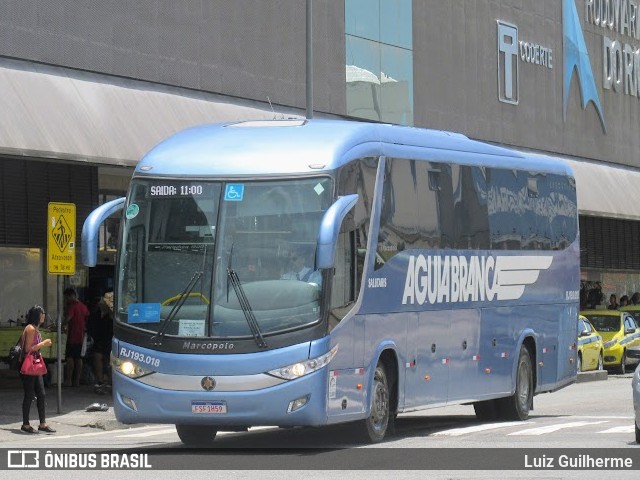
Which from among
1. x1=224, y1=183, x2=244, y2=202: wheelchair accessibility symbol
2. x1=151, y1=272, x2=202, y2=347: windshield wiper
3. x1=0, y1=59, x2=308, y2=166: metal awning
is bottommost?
x1=151, y1=272, x2=202, y2=347: windshield wiper

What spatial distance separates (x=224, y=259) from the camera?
51.5 feet

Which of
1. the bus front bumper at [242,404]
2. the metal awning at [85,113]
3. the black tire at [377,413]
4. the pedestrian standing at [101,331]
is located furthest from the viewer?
the pedestrian standing at [101,331]

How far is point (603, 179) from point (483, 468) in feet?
111

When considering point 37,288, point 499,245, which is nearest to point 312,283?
point 499,245

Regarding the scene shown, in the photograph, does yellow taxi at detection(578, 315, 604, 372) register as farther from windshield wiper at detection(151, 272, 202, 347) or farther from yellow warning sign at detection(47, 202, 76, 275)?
windshield wiper at detection(151, 272, 202, 347)

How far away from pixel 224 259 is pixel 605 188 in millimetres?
32370

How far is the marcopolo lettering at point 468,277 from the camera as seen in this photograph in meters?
18.4

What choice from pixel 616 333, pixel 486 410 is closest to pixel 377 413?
pixel 486 410

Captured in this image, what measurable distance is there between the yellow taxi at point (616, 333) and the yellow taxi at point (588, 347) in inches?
37.2

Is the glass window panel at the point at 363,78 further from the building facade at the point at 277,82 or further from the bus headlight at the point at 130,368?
the bus headlight at the point at 130,368

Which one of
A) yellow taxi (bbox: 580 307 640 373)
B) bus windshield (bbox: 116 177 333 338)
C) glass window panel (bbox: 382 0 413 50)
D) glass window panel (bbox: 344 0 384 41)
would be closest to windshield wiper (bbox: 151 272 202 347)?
bus windshield (bbox: 116 177 333 338)

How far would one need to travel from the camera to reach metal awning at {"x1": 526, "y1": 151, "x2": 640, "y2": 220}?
44.7 meters

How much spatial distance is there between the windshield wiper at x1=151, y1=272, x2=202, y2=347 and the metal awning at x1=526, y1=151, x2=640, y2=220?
94.8 feet

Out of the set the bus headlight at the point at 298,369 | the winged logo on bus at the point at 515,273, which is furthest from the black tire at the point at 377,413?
the winged logo on bus at the point at 515,273
